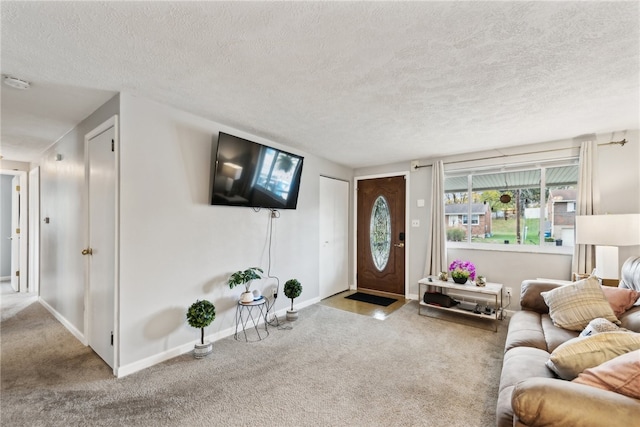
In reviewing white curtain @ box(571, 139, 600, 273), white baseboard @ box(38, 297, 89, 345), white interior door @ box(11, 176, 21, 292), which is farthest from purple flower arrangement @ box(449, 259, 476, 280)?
white interior door @ box(11, 176, 21, 292)

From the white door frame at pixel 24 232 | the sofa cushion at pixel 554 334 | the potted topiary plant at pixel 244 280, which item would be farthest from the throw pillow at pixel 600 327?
the white door frame at pixel 24 232

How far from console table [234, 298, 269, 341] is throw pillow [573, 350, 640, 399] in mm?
2509

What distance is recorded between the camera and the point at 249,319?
3.28 m

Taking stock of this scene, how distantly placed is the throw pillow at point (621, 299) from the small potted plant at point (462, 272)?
4.71ft

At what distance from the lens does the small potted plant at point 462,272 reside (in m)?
3.53

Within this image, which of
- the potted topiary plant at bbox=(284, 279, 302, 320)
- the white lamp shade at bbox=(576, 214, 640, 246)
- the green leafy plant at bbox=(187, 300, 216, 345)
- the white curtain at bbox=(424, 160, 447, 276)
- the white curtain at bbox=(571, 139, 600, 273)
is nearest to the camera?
the green leafy plant at bbox=(187, 300, 216, 345)

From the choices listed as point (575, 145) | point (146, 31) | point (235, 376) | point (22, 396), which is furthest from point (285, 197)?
point (575, 145)

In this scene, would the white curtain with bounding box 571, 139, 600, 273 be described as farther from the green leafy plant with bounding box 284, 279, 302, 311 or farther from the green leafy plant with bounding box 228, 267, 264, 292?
the green leafy plant with bounding box 228, 267, 264, 292

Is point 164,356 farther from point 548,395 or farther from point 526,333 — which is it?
point 526,333

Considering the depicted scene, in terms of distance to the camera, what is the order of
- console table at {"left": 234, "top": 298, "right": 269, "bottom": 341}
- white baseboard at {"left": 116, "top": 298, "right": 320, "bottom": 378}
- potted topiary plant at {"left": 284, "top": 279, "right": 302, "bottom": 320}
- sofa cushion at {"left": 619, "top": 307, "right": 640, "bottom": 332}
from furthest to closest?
potted topiary plant at {"left": 284, "top": 279, "right": 302, "bottom": 320} → console table at {"left": 234, "top": 298, "right": 269, "bottom": 341} → white baseboard at {"left": 116, "top": 298, "right": 320, "bottom": 378} → sofa cushion at {"left": 619, "top": 307, "right": 640, "bottom": 332}

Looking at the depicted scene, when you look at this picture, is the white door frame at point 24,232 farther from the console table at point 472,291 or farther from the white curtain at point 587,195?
the white curtain at point 587,195

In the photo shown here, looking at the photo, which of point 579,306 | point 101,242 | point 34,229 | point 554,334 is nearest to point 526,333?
point 554,334

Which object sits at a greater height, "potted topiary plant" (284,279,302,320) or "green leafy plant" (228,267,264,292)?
"green leafy plant" (228,267,264,292)

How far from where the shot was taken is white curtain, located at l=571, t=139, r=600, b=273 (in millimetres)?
3180
